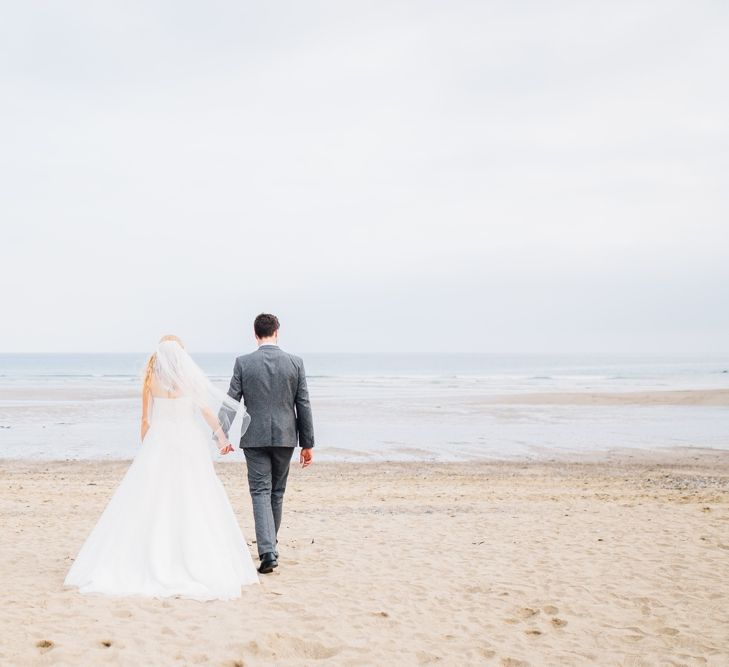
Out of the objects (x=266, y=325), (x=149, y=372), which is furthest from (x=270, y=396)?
(x=149, y=372)

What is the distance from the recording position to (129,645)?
4.43m

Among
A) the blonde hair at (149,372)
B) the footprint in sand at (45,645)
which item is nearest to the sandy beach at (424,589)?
the footprint in sand at (45,645)

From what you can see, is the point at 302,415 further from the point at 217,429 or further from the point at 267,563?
the point at 267,563

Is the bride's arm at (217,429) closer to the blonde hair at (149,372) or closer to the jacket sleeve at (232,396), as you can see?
the jacket sleeve at (232,396)

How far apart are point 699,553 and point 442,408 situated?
23800 mm

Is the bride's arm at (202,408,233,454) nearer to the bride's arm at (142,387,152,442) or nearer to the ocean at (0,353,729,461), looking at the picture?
the bride's arm at (142,387,152,442)

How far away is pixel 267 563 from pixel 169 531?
1094 millimetres

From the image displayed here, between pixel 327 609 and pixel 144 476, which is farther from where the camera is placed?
pixel 144 476

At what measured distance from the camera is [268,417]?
623 centimetres

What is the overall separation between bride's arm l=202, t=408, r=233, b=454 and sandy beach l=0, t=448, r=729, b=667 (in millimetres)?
1196

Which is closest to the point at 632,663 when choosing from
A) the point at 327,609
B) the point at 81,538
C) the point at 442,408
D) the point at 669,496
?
the point at 327,609

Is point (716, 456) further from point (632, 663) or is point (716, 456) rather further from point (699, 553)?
point (632, 663)

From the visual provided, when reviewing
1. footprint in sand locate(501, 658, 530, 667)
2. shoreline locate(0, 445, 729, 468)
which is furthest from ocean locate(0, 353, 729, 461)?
footprint in sand locate(501, 658, 530, 667)

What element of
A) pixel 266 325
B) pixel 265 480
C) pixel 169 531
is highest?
pixel 266 325
